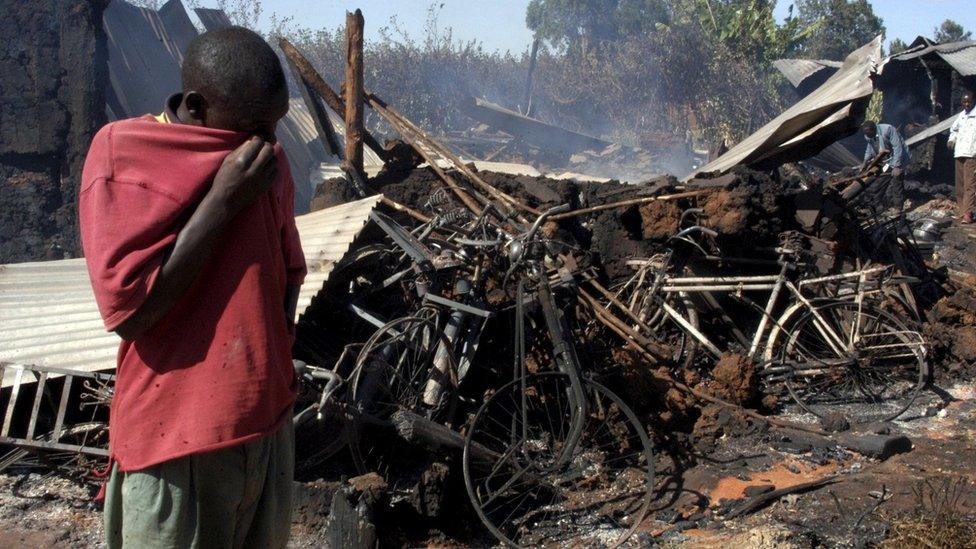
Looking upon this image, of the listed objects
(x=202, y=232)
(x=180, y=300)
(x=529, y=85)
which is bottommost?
(x=180, y=300)

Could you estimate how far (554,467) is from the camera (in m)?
4.75

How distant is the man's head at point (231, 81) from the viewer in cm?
184

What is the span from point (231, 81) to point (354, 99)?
625 cm

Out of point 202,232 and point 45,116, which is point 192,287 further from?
point 45,116

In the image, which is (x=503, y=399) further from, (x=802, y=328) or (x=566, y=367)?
(x=802, y=328)

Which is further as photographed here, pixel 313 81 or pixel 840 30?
pixel 840 30

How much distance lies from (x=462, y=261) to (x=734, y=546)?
2.38 m

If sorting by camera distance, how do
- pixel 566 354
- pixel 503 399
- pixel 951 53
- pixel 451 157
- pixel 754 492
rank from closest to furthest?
pixel 566 354
pixel 754 492
pixel 503 399
pixel 451 157
pixel 951 53

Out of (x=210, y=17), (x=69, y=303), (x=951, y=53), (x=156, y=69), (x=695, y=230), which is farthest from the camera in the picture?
(x=951, y=53)

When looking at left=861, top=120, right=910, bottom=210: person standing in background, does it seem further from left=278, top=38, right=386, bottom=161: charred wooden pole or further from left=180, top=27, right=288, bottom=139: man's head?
left=180, top=27, right=288, bottom=139: man's head

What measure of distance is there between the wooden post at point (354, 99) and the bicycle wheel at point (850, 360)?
4199 mm

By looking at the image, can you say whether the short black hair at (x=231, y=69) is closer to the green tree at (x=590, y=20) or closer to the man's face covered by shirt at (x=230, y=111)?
the man's face covered by shirt at (x=230, y=111)

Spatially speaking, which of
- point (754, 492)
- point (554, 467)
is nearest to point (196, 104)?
point (554, 467)

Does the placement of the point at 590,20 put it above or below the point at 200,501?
above
